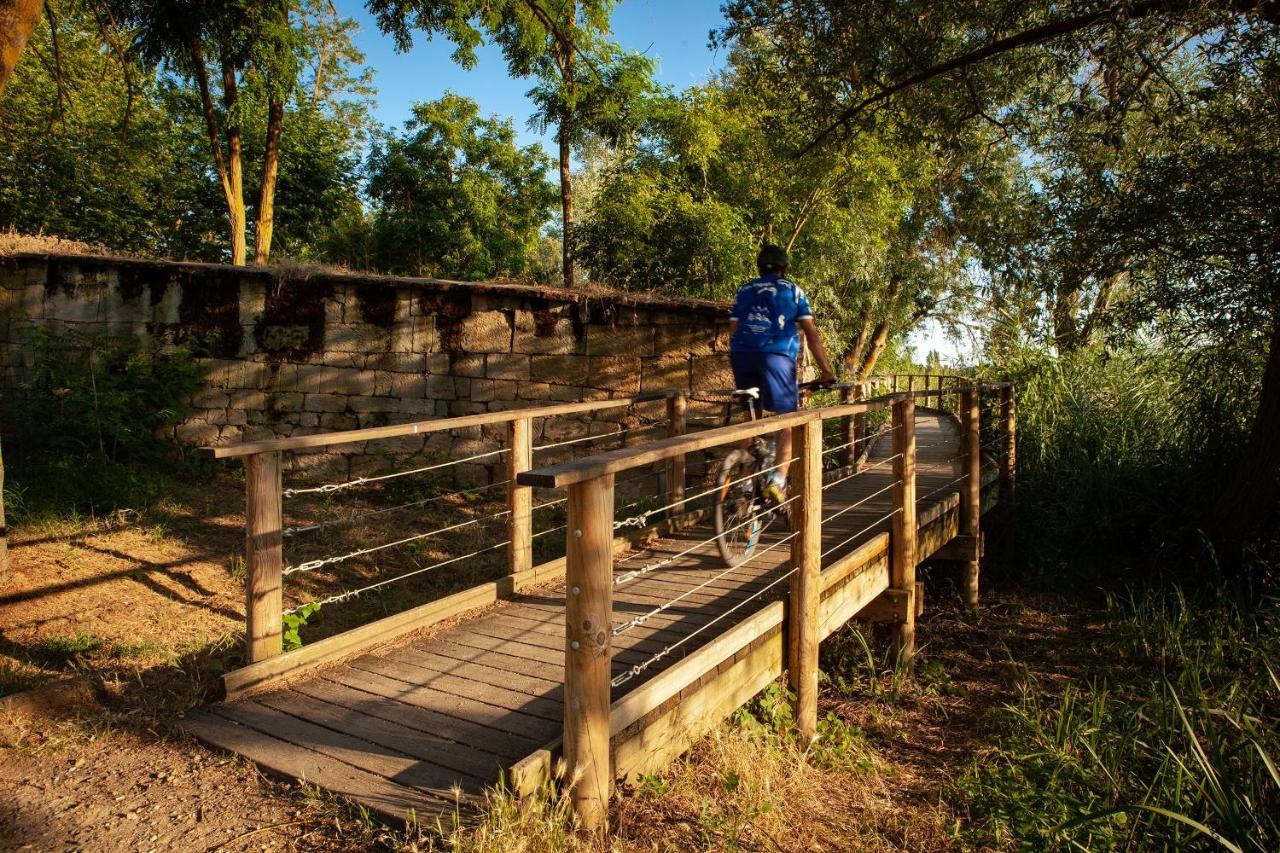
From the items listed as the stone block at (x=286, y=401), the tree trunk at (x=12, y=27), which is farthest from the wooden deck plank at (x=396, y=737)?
the stone block at (x=286, y=401)

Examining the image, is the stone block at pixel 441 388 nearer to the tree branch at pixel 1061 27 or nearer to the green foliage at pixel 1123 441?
the tree branch at pixel 1061 27

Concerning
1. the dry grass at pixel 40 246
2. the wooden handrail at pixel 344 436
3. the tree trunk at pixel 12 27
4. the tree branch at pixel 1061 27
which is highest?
the tree branch at pixel 1061 27

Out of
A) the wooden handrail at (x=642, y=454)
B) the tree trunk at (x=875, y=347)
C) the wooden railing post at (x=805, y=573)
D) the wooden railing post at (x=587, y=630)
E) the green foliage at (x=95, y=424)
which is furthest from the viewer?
the tree trunk at (x=875, y=347)

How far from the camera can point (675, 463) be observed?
6031 millimetres

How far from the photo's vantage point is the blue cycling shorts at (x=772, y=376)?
15.7 ft

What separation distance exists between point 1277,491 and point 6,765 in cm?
754

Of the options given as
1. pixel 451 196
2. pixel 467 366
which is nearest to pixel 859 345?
pixel 451 196

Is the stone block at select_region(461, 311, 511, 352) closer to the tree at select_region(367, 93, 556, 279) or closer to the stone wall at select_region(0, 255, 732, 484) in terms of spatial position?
the stone wall at select_region(0, 255, 732, 484)

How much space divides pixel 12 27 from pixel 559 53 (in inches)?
254

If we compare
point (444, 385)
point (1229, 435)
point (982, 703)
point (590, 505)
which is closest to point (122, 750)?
point (590, 505)

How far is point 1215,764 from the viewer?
135 inches

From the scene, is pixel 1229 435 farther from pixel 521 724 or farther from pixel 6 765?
pixel 6 765

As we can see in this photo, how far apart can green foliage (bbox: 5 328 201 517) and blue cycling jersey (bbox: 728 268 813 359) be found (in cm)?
541

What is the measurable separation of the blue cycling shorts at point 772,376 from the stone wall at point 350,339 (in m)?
2.84
